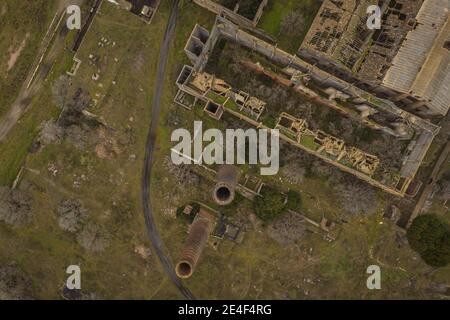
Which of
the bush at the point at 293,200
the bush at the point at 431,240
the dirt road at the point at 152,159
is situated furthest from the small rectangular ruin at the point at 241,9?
the bush at the point at 431,240

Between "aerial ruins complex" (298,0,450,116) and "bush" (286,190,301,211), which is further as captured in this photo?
"bush" (286,190,301,211)

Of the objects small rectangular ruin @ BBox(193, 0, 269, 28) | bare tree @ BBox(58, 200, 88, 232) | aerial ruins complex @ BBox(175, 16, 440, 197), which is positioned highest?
small rectangular ruin @ BBox(193, 0, 269, 28)

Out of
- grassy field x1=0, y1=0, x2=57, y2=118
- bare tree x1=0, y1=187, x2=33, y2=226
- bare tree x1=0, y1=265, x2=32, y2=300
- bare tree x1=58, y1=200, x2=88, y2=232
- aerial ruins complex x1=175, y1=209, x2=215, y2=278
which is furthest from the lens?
grassy field x1=0, y1=0, x2=57, y2=118

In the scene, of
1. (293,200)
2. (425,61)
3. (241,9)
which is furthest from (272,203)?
(241,9)

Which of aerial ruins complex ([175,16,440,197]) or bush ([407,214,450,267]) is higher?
aerial ruins complex ([175,16,440,197])

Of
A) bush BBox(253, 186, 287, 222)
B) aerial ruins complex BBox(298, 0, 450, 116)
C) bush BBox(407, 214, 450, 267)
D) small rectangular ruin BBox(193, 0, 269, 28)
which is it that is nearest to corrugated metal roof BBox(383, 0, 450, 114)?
aerial ruins complex BBox(298, 0, 450, 116)

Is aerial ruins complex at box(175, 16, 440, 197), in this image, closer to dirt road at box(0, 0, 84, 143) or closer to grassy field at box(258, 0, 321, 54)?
grassy field at box(258, 0, 321, 54)

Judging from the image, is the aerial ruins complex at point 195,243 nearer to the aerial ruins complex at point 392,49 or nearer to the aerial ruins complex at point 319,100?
the aerial ruins complex at point 319,100

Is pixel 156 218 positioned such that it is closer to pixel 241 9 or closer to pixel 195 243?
pixel 195 243
